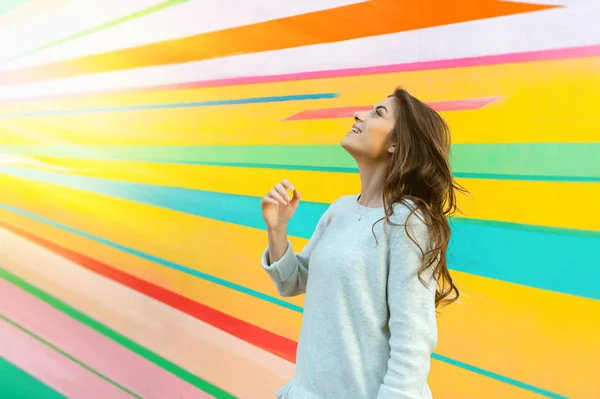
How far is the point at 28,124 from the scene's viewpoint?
8.20 ft

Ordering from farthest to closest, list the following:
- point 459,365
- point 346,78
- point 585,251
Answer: point 346,78 → point 459,365 → point 585,251

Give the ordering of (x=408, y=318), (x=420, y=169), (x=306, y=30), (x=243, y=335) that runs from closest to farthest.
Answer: (x=408, y=318)
(x=420, y=169)
(x=306, y=30)
(x=243, y=335)

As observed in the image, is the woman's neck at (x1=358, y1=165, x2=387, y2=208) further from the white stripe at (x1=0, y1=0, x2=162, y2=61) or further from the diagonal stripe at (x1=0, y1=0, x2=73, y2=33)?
the diagonal stripe at (x1=0, y1=0, x2=73, y2=33)

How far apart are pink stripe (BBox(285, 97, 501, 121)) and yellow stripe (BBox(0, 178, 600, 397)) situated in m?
0.38

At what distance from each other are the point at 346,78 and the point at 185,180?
2.38ft

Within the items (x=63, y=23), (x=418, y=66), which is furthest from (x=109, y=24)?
(x=418, y=66)

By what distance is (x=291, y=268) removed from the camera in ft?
3.90

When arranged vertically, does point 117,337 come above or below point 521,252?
below

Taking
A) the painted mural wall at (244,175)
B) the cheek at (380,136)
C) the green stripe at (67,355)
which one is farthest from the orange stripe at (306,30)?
the green stripe at (67,355)

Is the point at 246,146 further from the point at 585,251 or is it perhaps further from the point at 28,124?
the point at 28,124

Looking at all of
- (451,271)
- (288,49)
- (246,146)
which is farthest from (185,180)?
(451,271)

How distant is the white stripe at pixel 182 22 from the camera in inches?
69.2

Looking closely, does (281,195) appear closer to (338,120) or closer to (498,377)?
(338,120)

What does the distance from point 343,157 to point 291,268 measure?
0.52 meters
